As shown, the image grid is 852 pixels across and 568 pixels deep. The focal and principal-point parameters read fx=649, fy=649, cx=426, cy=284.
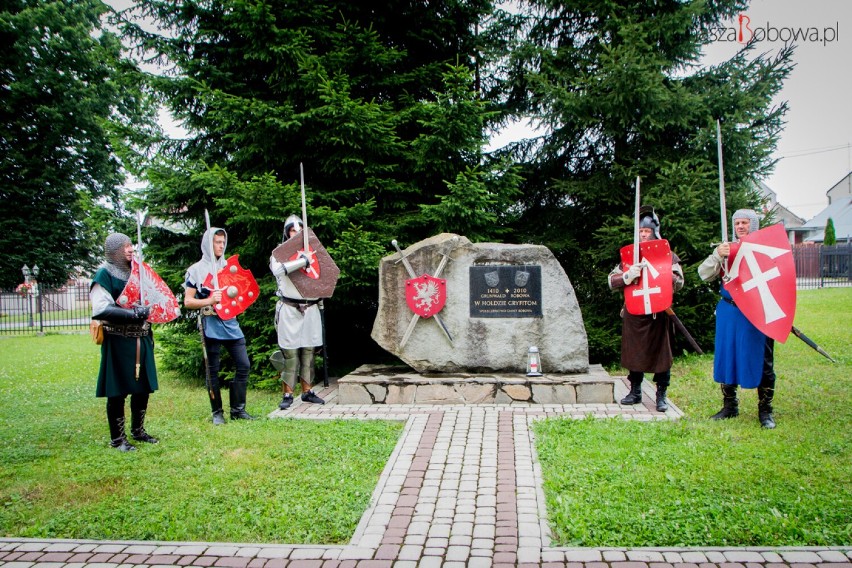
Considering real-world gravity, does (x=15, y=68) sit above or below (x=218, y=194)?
above

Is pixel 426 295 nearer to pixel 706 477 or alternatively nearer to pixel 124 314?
pixel 124 314

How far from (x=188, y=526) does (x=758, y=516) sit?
337cm

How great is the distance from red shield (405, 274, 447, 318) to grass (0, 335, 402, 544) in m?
1.82

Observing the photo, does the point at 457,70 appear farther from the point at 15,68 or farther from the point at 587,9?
the point at 15,68

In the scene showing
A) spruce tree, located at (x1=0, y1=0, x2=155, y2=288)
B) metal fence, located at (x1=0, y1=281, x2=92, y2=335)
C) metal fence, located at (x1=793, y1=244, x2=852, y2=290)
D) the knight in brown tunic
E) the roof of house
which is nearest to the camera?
the knight in brown tunic

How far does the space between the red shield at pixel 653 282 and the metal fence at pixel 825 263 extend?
79.9 feet

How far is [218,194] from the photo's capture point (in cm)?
859

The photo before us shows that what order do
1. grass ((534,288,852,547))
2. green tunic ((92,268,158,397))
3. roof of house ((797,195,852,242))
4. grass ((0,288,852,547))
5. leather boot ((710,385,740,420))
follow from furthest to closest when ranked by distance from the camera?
roof of house ((797,195,852,242)), leather boot ((710,385,740,420)), green tunic ((92,268,158,397)), grass ((0,288,852,547)), grass ((534,288,852,547))

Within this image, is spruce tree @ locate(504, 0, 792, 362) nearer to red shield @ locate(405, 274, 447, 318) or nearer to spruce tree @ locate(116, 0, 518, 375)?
spruce tree @ locate(116, 0, 518, 375)

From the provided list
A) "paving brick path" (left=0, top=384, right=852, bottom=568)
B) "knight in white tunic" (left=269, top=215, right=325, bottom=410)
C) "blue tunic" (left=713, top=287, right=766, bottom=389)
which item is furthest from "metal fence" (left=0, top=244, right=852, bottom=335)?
"paving brick path" (left=0, top=384, right=852, bottom=568)

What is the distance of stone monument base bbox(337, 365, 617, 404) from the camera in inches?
288

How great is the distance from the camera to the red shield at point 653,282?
21.7 ft

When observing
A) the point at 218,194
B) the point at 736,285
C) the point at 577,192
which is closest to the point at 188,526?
the point at 736,285

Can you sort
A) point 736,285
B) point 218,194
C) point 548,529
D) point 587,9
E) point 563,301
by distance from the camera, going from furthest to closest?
point 587,9 < point 218,194 < point 563,301 < point 736,285 < point 548,529
